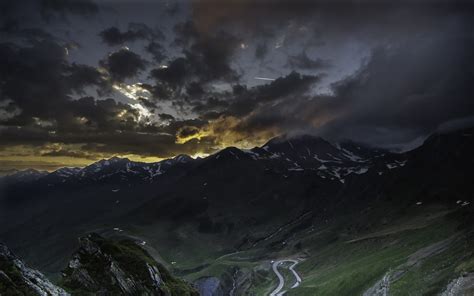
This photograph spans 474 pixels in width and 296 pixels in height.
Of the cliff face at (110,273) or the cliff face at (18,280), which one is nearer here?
the cliff face at (18,280)

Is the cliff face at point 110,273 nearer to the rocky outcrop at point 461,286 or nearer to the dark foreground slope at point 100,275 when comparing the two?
the dark foreground slope at point 100,275

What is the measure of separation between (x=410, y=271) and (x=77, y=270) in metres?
114

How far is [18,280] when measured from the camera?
39.7 m

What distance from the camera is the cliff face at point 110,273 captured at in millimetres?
56375

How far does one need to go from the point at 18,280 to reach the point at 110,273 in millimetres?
20955

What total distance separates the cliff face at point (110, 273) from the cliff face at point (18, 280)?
10876 millimetres

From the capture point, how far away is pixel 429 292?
10519cm

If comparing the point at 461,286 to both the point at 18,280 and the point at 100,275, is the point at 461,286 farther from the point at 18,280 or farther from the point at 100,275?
the point at 18,280

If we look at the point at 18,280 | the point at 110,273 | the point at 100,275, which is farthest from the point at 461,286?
the point at 18,280

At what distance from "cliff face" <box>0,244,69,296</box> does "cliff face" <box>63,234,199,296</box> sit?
1088 centimetres

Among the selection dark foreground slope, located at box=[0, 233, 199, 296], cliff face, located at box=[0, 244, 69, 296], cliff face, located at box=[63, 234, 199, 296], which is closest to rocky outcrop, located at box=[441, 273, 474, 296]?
dark foreground slope, located at box=[0, 233, 199, 296]

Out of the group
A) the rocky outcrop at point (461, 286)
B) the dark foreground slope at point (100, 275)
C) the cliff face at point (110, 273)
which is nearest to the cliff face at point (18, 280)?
the dark foreground slope at point (100, 275)

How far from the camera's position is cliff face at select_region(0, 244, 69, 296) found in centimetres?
3759

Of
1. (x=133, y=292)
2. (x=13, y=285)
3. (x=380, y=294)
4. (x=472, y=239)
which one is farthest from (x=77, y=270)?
(x=472, y=239)
